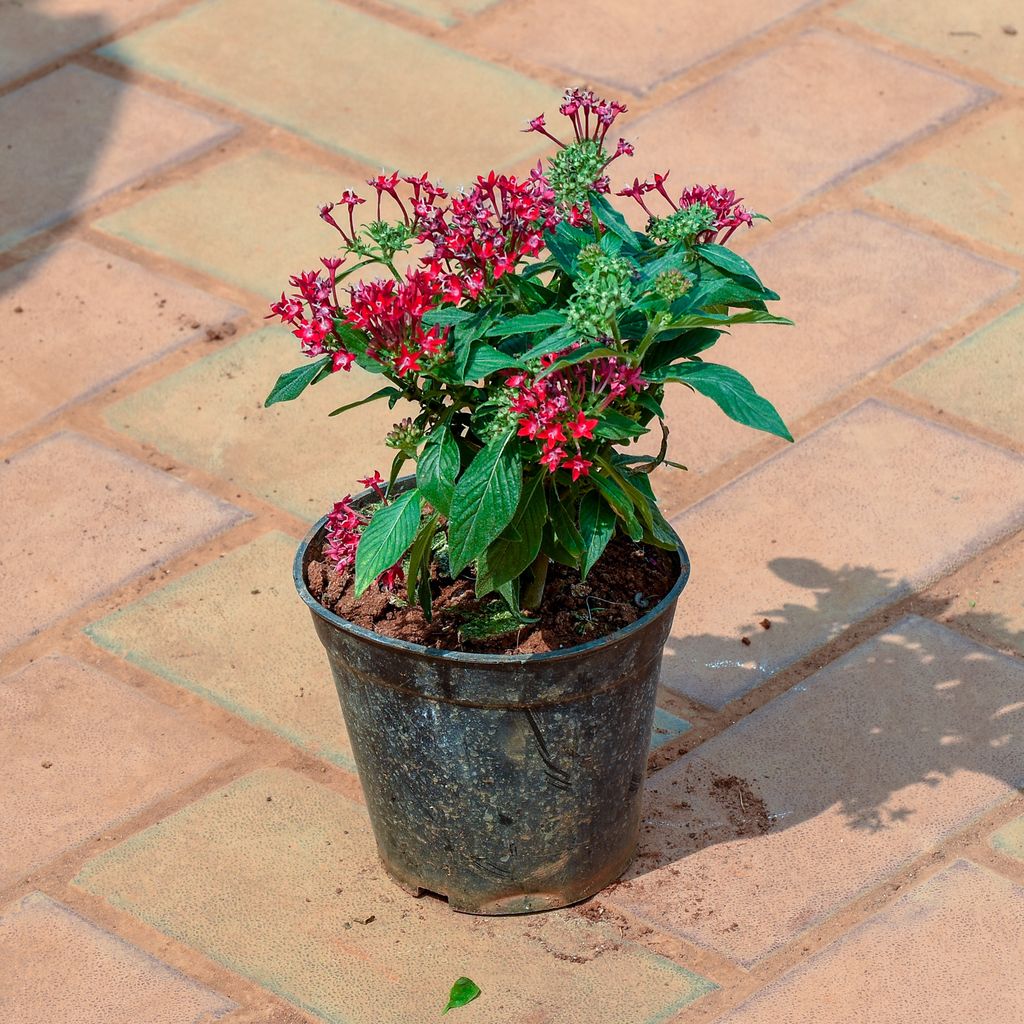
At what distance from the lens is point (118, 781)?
129 inches

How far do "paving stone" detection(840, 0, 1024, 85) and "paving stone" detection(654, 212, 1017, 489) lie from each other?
3.07ft

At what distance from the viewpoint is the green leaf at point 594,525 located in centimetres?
259

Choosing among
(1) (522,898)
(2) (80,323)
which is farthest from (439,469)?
(2) (80,323)

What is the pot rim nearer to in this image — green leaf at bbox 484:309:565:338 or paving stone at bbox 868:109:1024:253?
green leaf at bbox 484:309:565:338

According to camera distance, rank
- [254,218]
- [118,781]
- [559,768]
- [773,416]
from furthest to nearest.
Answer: [254,218]
[118,781]
[559,768]
[773,416]

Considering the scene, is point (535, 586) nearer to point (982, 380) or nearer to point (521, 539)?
point (521, 539)

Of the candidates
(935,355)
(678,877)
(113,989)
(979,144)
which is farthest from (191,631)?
(979,144)

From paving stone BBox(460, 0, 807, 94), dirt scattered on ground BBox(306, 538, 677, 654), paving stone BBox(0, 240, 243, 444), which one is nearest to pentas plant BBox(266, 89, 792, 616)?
dirt scattered on ground BBox(306, 538, 677, 654)

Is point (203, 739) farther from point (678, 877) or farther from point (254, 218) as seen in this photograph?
point (254, 218)

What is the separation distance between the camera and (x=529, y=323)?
97.4 inches

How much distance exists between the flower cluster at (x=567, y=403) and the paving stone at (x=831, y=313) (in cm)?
143

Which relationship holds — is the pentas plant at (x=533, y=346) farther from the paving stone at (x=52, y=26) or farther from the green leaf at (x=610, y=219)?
the paving stone at (x=52, y=26)

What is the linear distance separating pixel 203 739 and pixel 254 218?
1801 millimetres

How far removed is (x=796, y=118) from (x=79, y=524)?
2.33 metres
